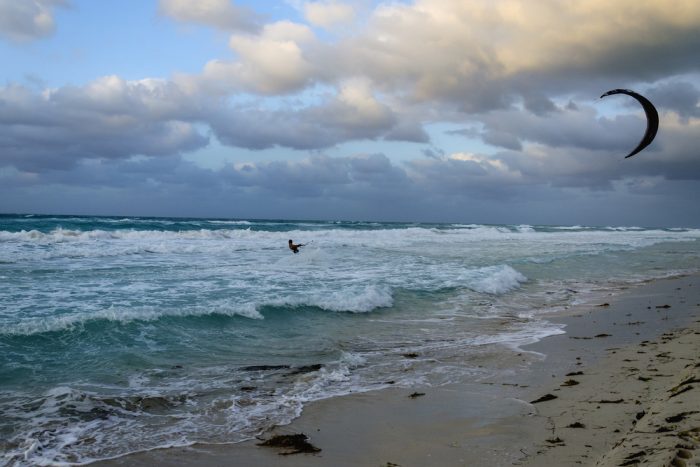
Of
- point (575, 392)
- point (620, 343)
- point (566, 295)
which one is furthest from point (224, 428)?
point (566, 295)

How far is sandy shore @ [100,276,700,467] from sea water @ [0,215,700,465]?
13.6 inches

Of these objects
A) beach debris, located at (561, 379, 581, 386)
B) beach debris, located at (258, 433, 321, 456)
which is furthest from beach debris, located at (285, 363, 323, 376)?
beach debris, located at (561, 379, 581, 386)

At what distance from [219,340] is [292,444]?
4.06 metres

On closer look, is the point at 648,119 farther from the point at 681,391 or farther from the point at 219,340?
the point at 219,340

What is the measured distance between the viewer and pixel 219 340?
7.95 metres

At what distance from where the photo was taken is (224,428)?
4.60 metres

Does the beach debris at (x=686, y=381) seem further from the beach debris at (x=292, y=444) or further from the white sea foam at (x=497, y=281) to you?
the white sea foam at (x=497, y=281)

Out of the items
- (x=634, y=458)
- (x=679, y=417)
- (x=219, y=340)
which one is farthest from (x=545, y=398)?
(x=219, y=340)

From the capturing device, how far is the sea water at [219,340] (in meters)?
4.75

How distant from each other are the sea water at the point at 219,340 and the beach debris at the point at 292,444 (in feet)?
0.97

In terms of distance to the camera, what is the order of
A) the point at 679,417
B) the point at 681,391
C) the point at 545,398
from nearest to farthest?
the point at 679,417 < the point at 681,391 < the point at 545,398

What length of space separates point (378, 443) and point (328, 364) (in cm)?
257

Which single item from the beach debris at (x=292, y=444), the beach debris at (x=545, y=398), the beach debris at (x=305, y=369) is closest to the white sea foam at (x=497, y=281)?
the beach debris at (x=305, y=369)

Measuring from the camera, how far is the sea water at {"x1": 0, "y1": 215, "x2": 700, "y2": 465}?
15.6 ft
